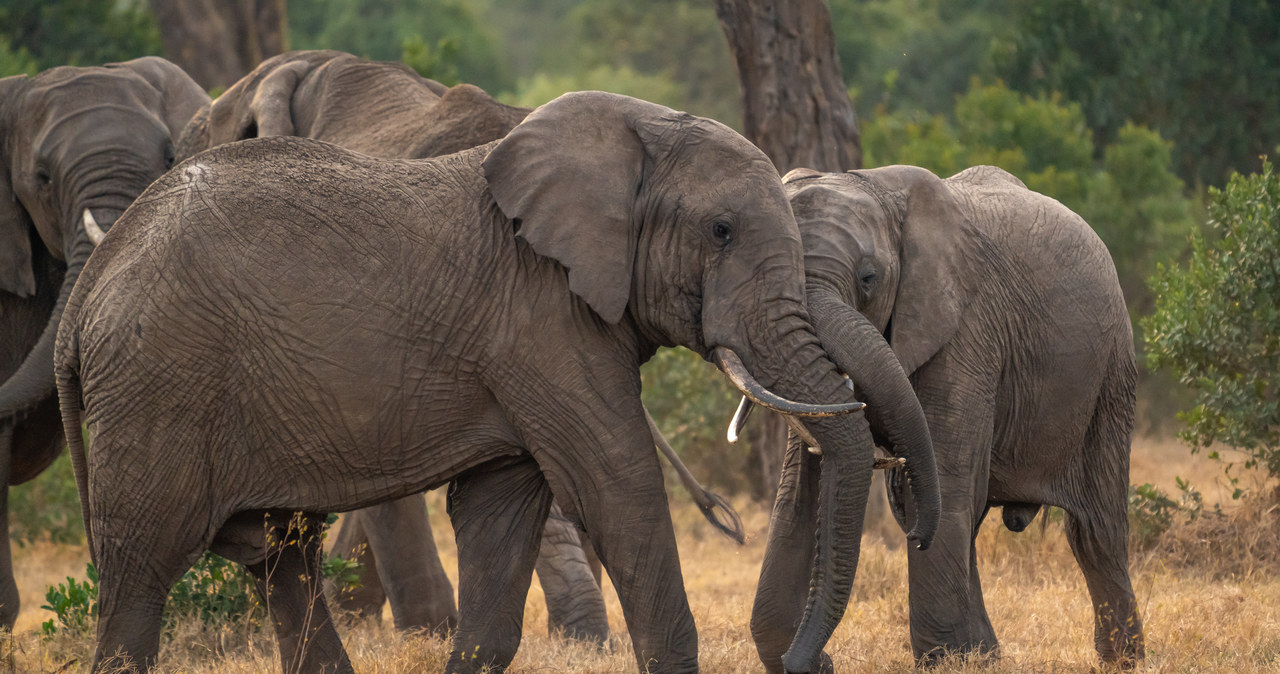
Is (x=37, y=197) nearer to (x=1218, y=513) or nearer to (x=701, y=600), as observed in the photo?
(x=701, y=600)

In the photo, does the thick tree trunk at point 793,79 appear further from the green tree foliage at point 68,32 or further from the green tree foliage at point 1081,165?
the green tree foliage at point 68,32

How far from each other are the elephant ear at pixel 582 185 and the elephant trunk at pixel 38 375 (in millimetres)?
2541

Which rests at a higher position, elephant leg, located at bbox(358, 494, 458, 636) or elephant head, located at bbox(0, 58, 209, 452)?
elephant head, located at bbox(0, 58, 209, 452)

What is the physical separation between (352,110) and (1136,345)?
881 cm

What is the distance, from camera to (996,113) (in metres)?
15.3

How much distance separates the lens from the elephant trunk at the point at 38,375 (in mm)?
6590

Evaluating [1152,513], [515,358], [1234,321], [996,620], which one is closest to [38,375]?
[515,358]

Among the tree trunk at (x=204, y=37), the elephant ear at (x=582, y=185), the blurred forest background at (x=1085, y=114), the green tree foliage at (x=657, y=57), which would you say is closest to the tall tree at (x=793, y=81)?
the blurred forest background at (x=1085, y=114)

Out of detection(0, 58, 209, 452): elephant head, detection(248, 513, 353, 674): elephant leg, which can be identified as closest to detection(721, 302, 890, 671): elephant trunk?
detection(248, 513, 353, 674): elephant leg

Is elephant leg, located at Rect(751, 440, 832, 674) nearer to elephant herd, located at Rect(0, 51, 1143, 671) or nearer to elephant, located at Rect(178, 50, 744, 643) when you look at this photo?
elephant herd, located at Rect(0, 51, 1143, 671)

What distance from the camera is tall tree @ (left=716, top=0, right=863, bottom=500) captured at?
895 centimetres

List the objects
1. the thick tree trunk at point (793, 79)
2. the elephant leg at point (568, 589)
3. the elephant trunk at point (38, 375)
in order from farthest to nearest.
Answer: the thick tree trunk at point (793, 79), the elephant leg at point (568, 589), the elephant trunk at point (38, 375)

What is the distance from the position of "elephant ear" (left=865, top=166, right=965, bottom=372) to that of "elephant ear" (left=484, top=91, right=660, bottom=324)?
3.37 ft

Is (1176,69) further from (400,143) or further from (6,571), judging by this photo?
(6,571)
